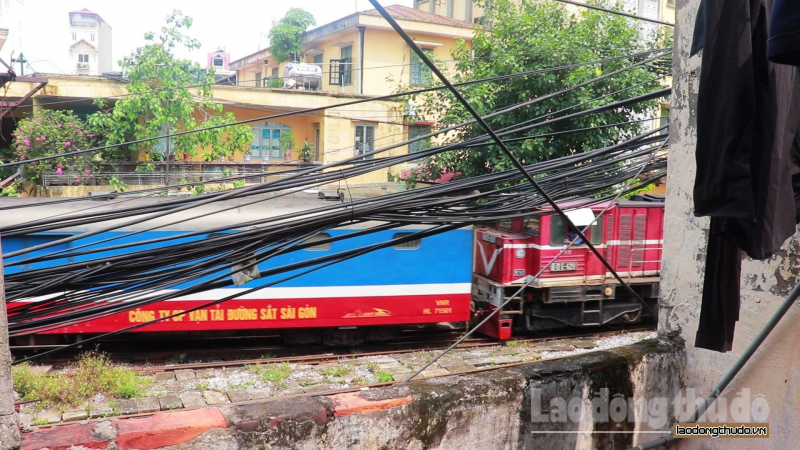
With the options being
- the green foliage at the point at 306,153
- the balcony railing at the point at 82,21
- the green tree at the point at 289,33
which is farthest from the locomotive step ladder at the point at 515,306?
the balcony railing at the point at 82,21

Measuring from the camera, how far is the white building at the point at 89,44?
29.7 metres

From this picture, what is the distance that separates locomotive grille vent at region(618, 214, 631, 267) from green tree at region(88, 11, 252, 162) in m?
8.90

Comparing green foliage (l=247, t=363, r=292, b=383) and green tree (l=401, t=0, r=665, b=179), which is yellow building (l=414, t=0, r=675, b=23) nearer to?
green tree (l=401, t=0, r=665, b=179)

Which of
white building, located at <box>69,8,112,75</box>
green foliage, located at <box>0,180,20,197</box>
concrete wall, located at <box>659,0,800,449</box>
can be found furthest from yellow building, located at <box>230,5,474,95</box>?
concrete wall, located at <box>659,0,800,449</box>

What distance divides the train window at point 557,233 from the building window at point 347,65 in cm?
1210

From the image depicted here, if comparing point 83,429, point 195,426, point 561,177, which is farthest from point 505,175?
point 83,429

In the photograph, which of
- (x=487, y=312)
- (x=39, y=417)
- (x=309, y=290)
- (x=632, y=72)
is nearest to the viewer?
(x=39, y=417)

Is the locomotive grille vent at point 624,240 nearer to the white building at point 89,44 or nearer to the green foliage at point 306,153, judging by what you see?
the green foliage at point 306,153

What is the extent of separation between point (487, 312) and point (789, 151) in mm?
10487

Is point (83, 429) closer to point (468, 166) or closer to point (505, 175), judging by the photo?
point (505, 175)

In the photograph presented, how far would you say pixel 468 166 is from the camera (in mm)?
13258

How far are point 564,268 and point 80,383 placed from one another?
856cm

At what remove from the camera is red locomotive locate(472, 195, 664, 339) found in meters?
12.2

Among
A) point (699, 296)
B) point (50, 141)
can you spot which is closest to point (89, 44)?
point (50, 141)
